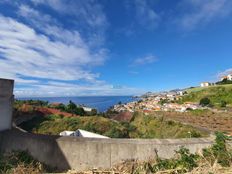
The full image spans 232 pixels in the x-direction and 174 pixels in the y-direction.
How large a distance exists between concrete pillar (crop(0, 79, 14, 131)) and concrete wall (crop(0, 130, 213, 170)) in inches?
48.1

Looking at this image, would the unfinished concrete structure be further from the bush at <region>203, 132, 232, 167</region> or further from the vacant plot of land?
the vacant plot of land

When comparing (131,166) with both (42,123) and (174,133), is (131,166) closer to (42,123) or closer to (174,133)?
(174,133)

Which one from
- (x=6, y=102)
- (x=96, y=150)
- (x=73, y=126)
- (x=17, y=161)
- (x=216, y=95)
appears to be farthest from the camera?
(x=216, y=95)

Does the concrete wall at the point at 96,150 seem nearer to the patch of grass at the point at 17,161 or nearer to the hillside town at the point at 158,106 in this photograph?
the patch of grass at the point at 17,161

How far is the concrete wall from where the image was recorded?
17.3 feet

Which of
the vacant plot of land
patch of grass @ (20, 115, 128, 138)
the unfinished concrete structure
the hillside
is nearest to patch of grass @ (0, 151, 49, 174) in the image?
the unfinished concrete structure

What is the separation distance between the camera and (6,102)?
20.5ft

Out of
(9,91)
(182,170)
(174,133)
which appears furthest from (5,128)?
(174,133)

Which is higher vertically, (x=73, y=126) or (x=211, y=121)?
(x=211, y=121)

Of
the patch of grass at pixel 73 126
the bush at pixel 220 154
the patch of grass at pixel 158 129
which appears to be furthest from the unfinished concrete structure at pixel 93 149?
the patch of grass at pixel 73 126

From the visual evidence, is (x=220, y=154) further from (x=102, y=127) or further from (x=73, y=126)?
(x=73, y=126)

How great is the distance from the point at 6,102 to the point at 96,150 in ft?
9.54

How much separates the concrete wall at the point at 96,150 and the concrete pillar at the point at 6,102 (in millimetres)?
1222

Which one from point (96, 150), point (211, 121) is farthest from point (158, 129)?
point (96, 150)
